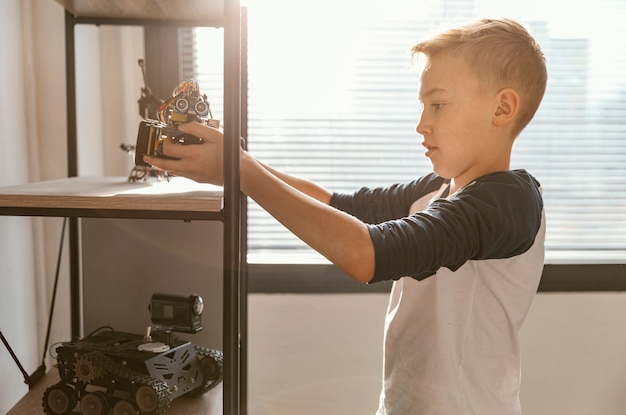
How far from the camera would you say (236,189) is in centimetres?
87

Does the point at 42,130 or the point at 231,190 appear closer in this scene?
the point at 231,190

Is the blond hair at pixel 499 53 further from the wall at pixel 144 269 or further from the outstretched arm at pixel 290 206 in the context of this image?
the wall at pixel 144 269

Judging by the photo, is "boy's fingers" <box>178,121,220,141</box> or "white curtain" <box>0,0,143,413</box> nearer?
"boy's fingers" <box>178,121,220,141</box>

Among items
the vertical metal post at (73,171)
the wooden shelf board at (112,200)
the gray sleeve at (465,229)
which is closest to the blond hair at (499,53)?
the gray sleeve at (465,229)

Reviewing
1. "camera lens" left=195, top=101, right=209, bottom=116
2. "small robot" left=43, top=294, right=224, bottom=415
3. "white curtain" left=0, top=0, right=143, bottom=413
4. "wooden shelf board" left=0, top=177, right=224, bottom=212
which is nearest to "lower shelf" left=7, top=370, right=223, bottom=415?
"small robot" left=43, top=294, right=224, bottom=415

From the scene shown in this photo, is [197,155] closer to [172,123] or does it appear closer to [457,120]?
[172,123]

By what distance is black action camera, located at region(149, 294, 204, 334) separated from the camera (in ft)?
3.72

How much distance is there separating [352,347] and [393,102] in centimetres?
63

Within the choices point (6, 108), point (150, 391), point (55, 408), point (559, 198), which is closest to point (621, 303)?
point (559, 198)

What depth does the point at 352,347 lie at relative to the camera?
1.71 meters

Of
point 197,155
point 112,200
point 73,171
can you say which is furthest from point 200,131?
point 73,171

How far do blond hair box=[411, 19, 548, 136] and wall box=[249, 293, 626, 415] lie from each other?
0.81 metres

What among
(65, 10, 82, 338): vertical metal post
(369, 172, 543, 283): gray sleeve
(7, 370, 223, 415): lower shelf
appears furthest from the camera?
(65, 10, 82, 338): vertical metal post

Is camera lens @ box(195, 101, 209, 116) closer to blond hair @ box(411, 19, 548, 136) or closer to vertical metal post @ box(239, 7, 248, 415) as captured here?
vertical metal post @ box(239, 7, 248, 415)
